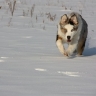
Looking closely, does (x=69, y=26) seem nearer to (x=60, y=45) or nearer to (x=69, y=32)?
(x=69, y=32)

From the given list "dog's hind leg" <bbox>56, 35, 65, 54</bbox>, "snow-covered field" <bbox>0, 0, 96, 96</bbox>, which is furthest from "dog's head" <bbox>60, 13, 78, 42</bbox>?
"snow-covered field" <bbox>0, 0, 96, 96</bbox>

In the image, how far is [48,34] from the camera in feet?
29.2

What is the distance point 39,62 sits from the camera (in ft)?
18.6

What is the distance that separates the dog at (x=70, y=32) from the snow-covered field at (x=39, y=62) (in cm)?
22

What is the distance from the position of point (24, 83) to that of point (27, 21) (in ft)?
21.3

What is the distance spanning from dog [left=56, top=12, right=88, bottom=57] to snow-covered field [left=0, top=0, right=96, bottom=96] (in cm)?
22

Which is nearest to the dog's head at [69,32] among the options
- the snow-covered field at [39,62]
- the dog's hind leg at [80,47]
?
the snow-covered field at [39,62]

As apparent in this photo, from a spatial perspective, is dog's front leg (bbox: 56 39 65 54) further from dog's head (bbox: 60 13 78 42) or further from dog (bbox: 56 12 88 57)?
dog's head (bbox: 60 13 78 42)

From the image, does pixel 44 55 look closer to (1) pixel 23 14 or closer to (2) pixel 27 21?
(2) pixel 27 21

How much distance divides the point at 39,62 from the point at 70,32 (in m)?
1.11

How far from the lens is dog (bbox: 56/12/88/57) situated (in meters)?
6.56

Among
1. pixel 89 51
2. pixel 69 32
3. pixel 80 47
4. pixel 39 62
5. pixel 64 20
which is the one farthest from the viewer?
pixel 89 51

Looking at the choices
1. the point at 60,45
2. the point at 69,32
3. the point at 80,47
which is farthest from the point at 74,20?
the point at 80,47

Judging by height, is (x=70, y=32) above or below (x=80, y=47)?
above
